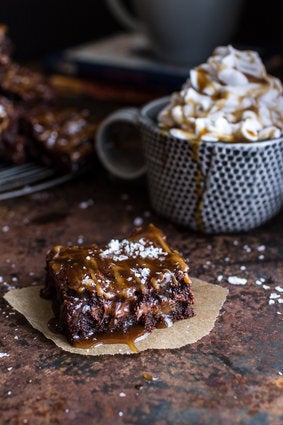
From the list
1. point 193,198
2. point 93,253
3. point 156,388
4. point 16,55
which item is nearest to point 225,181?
point 193,198

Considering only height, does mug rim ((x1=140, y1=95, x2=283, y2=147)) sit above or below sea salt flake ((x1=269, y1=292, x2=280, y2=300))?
above

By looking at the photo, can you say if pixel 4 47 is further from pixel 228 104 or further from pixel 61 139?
pixel 228 104

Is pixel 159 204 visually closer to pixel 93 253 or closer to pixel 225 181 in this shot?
pixel 225 181

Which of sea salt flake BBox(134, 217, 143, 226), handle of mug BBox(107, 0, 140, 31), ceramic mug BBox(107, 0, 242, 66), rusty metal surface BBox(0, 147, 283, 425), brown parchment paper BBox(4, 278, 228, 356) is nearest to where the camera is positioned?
rusty metal surface BBox(0, 147, 283, 425)

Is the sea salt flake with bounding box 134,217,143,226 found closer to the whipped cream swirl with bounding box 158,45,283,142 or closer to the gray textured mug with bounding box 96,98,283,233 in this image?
the gray textured mug with bounding box 96,98,283,233

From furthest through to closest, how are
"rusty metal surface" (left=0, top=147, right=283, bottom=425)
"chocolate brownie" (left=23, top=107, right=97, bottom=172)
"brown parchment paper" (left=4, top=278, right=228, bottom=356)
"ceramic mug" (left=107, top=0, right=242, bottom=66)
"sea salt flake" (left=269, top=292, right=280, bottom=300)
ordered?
"ceramic mug" (left=107, top=0, right=242, bottom=66) → "chocolate brownie" (left=23, top=107, right=97, bottom=172) → "sea salt flake" (left=269, top=292, right=280, bottom=300) → "brown parchment paper" (left=4, top=278, right=228, bottom=356) → "rusty metal surface" (left=0, top=147, right=283, bottom=425)

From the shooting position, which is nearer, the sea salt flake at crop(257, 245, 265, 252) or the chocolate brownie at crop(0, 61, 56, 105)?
the sea salt flake at crop(257, 245, 265, 252)

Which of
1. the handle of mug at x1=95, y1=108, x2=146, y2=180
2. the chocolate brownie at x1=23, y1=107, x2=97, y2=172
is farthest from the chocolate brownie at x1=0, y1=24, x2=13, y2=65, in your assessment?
the handle of mug at x1=95, y1=108, x2=146, y2=180

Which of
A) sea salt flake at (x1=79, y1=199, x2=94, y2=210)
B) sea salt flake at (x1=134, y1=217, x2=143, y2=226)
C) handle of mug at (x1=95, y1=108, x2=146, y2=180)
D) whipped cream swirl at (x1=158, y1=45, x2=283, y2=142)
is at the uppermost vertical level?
whipped cream swirl at (x1=158, y1=45, x2=283, y2=142)
